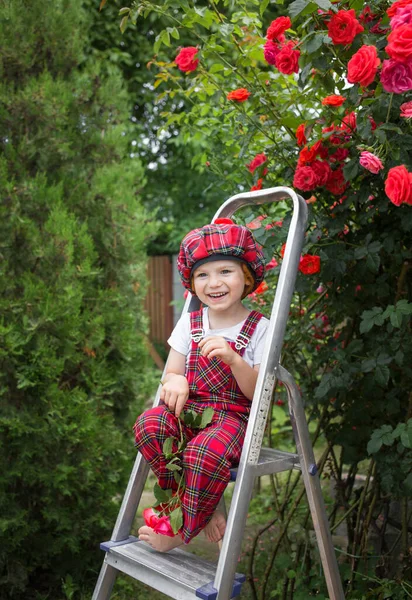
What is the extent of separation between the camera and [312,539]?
2.58 meters

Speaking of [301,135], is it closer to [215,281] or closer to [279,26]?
[279,26]

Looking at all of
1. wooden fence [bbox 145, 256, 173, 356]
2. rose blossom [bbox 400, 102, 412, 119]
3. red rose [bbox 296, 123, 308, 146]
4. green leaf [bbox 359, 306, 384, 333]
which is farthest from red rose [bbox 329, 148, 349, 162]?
wooden fence [bbox 145, 256, 173, 356]

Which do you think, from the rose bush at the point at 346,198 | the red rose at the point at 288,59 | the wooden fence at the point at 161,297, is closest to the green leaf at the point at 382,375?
the rose bush at the point at 346,198

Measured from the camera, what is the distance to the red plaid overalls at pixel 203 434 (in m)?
1.74

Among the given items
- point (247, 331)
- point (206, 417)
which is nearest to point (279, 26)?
point (247, 331)

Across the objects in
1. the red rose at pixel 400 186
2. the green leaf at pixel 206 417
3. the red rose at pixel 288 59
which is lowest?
the green leaf at pixel 206 417

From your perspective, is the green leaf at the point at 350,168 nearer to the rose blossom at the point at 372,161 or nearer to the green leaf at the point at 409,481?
the rose blossom at the point at 372,161

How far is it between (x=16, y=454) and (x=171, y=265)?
7327 mm

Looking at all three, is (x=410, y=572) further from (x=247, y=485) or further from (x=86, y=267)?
(x=86, y=267)

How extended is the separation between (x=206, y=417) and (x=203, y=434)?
7cm

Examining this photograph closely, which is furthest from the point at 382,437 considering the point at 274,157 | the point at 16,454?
the point at 16,454

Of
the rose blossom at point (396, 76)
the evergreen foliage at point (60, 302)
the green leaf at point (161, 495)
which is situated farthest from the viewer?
the evergreen foliage at point (60, 302)

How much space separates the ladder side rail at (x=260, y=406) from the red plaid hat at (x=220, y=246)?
141 mm

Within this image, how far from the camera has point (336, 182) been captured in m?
2.23
